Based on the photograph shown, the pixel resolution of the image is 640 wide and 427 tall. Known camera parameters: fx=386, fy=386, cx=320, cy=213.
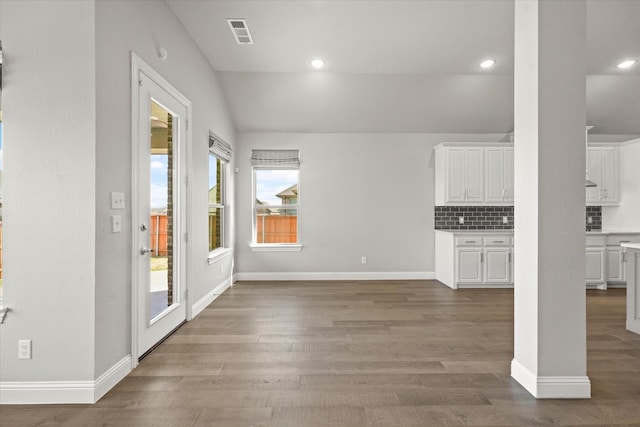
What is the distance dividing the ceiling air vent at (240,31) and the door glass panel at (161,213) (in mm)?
1164

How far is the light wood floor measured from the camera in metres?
2.23

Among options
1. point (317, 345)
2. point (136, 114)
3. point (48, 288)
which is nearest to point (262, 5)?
point (136, 114)

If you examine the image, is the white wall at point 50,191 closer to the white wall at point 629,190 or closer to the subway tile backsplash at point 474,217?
the subway tile backsplash at point 474,217

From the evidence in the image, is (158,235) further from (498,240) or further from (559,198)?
(498,240)

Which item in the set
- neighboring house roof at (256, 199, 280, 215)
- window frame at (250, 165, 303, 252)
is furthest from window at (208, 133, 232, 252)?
neighboring house roof at (256, 199, 280, 215)

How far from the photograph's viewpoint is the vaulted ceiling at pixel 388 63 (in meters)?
3.74

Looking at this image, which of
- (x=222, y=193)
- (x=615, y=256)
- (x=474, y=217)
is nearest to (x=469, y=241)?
(x=474, y=217)

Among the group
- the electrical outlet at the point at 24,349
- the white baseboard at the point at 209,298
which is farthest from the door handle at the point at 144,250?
the white baseboard at the point at 209,298

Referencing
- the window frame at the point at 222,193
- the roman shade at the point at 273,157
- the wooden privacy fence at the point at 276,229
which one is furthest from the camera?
the wooden privacy fence at the point at 276,229

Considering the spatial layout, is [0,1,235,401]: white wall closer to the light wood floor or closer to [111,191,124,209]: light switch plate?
[111,191,124,209]: light switch plate

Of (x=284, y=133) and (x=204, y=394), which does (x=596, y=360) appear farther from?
(x=284, y=133)

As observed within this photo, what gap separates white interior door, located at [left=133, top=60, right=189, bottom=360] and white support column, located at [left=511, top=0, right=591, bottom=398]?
9.16 ft

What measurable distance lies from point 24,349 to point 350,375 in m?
2.09

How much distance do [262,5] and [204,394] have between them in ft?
10.8
